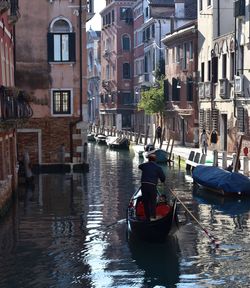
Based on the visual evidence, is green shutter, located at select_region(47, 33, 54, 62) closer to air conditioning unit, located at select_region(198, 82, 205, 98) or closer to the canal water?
the canal water

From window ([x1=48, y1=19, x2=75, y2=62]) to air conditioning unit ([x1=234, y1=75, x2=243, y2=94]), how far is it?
6433 millimetres

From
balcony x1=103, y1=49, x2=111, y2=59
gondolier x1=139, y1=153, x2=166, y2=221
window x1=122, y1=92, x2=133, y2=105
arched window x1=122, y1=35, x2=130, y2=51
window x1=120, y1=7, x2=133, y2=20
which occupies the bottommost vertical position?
gondolier x1=139, y1=153, x2=166, y2=221

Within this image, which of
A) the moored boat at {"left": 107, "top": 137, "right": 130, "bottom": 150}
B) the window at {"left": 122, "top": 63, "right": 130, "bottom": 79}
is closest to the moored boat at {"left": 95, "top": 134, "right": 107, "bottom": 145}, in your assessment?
the moored boat at {"left": 107, "top": 137, "right": 130, "bottom": 150}

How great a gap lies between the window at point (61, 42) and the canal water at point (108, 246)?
22.2 ft

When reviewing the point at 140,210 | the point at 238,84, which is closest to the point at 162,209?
the point at 140,210

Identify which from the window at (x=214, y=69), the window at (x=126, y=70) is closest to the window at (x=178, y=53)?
the window at (x=214, y=69)

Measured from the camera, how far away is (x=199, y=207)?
17.4 m

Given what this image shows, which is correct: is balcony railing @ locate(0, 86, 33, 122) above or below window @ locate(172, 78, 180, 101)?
below

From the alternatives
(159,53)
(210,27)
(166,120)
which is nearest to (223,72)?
(210,27)

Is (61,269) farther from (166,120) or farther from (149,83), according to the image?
(149,83)

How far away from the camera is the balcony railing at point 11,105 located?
14.9m

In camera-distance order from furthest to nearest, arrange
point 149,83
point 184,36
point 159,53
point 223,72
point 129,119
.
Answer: point 129,119 → point 149,83 → point 159,53 → point 184,36 → point 223,72

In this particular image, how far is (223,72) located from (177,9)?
1349 cm

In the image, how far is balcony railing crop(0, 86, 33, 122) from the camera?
48.8ft
